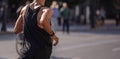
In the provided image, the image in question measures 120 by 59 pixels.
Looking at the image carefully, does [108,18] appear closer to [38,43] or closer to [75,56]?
[75,56]

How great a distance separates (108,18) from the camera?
5916cm

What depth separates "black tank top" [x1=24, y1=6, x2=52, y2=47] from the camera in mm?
6094

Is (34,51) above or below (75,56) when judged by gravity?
above

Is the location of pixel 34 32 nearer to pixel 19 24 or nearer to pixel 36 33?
pixel 36 33

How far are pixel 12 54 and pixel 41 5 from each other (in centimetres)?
864

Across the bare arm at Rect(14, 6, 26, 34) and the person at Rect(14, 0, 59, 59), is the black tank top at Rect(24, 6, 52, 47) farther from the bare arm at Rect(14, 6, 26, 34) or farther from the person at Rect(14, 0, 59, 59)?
the bare arm at Rect(14, 6, 26, 34)

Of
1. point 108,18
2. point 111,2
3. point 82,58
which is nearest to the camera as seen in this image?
point 82,58

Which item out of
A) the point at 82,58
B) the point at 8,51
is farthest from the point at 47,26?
the point at 8,51

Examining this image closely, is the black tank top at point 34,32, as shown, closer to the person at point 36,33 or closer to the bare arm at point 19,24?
the person at point 36,33

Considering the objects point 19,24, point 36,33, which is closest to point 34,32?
point 36,33

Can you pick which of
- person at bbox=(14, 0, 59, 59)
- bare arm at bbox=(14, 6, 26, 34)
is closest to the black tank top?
person at bbox=(14, 0, 59, 59)

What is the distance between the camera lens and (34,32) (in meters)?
6.09

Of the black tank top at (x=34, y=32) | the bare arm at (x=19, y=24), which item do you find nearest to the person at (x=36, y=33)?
the black tank top at (x=34, y=32)

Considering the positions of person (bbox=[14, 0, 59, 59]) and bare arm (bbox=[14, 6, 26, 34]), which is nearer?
person (bbox=[14, 0, 59, 59])
